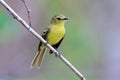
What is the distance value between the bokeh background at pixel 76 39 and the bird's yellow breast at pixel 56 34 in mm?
1299

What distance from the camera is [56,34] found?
7379 mm

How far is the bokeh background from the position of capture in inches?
373

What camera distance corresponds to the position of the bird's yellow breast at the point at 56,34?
735cm

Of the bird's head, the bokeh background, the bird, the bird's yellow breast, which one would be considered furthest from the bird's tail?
the bokeh background

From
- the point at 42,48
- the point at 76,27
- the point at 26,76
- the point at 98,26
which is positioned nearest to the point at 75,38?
the point at 76,27

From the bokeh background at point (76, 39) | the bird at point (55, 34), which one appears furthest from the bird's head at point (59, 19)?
the bokeh background at point (76, 39)

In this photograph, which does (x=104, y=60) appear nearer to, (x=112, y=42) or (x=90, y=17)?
(x=112, y=42)

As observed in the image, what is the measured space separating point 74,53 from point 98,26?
1228 millimetres

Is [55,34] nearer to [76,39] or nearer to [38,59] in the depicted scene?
[38,59]

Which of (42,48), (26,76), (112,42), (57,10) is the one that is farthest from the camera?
(112,42)

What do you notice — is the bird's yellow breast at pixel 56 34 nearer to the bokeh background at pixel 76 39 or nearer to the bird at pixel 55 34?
the bird at pixel 55 34

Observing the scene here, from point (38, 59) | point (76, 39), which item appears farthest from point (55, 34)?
point (76, 39)

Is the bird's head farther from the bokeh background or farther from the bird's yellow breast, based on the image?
the bokeh background

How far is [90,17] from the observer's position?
439 inches
